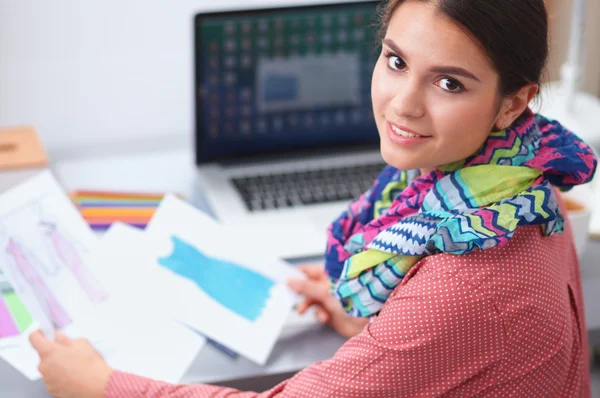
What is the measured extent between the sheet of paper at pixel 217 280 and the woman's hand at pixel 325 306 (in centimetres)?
2

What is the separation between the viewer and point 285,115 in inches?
61.8

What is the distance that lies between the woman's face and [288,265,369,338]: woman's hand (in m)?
0.30

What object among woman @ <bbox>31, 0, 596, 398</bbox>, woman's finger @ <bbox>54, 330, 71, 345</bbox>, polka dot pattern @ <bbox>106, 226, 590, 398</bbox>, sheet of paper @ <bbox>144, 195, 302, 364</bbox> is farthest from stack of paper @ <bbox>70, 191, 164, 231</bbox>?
polka dot pattern @ <bbox>106, 226, 590, 398</bbox>

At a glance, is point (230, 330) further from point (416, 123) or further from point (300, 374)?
point (416, 123)

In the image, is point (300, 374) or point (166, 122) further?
point (166, 122)

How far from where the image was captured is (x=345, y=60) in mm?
1568

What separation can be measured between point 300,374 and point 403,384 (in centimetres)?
13

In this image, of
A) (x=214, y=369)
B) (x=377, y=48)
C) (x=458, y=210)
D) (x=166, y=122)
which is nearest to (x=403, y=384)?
(x=458, y=210)

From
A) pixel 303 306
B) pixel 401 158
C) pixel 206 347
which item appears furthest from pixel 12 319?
pixel 401 158

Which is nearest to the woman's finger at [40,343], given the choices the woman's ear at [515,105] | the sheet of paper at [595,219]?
the woman's ear at [515,105]

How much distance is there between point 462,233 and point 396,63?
8.0 inches

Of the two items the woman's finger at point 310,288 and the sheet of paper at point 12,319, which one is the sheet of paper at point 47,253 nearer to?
the sheet of paper at point 12,319

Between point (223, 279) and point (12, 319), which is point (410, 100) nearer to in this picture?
point (223, 279)

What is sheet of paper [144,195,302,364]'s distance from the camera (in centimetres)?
116
